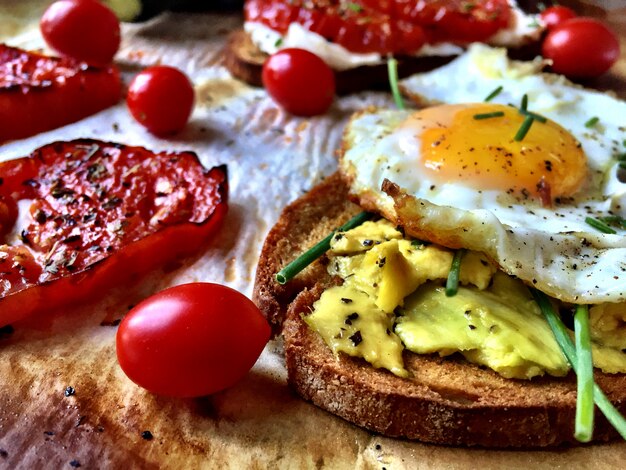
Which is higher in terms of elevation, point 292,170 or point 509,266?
point 509,266

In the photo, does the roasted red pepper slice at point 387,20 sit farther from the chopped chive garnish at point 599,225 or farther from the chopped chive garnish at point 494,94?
the chopped chive garnish at point 599,225

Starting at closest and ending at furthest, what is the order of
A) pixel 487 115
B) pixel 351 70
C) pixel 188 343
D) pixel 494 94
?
pixel 188 343
pixel 487 115
pixel 494 94
pixel 351 70

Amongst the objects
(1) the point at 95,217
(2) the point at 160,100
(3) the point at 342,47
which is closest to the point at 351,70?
(3) the point at 342,47

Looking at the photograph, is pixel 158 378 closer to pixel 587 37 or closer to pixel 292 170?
pixel 292 170

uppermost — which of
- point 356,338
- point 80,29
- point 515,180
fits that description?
point 515,180

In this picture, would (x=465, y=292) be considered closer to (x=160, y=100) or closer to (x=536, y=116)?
(x=536, y=116)

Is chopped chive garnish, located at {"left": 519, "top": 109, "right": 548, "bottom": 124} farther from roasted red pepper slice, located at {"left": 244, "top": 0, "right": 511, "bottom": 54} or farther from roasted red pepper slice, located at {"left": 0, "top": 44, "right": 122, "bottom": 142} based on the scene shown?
roasted red pepper slice, located at {"left": 0, "top": 44, "right": 122, "bottom": 142}

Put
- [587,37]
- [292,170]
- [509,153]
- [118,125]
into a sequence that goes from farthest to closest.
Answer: [587,37], [118,125], [292,170], [509,153]

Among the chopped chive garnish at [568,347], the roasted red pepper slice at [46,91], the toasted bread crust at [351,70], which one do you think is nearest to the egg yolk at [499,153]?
the chopped chive garnish at [568,347]

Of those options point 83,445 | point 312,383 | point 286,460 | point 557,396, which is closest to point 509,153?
point 557,396
